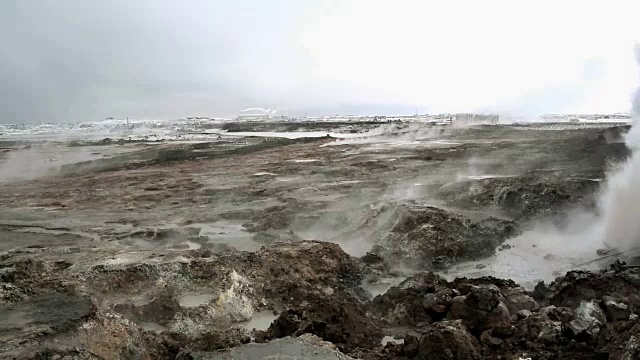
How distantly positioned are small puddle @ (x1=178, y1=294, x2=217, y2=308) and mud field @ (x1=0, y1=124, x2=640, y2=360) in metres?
0.03

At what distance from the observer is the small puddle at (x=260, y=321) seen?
6.65 meters

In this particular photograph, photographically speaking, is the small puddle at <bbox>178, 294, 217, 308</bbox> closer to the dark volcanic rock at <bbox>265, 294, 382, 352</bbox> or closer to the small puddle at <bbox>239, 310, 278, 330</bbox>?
the small puddle at <bbox>239, 310, 278, 330</bbox>

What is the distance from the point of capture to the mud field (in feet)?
17.1

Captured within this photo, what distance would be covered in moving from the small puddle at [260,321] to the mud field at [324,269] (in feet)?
0.14

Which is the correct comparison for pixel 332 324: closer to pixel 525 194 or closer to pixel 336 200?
pixel 336 200

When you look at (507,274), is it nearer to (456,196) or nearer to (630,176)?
(630,176)

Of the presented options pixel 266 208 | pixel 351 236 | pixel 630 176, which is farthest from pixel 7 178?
pixel 630 176

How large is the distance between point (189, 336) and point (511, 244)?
6940 millimetres

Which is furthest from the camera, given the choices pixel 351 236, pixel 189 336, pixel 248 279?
pixel 351 236

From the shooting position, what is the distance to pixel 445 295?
6441mm

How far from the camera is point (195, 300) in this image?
695 centimetres

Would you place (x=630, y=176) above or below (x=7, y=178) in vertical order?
above

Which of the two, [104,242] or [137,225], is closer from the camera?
[104,242]

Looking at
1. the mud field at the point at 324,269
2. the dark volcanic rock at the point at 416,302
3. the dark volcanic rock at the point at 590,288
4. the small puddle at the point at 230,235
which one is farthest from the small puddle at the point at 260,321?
the dark volcanic rock at the point at 590,288
